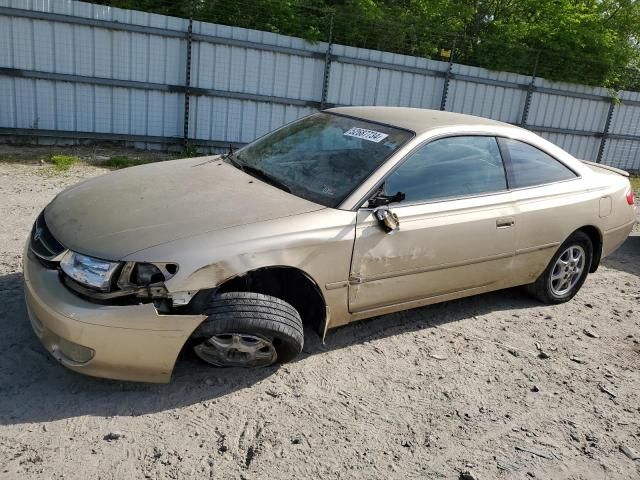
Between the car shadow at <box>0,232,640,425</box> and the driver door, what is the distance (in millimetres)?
460

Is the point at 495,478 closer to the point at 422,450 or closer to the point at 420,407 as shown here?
the point at 422,450

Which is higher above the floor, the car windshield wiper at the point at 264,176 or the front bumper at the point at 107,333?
the car windshield wiper at the point at 264,176

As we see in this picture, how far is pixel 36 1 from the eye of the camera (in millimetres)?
8469

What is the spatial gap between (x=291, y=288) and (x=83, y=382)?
4.23ft

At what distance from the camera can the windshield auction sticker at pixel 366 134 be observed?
4.04 metres

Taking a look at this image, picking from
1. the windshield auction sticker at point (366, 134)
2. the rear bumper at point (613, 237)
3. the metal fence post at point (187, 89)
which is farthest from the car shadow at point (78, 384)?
the metal fence post at point (187, 89)

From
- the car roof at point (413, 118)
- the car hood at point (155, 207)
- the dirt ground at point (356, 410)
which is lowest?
the dirt ground at point (356, 410)

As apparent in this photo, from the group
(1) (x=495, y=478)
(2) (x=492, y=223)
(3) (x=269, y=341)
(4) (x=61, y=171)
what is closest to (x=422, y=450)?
(1) (x=495, y=478)

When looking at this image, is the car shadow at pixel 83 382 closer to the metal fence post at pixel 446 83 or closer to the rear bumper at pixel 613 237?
the rear bumper at pixel 613 237

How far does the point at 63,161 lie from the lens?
8328 mm

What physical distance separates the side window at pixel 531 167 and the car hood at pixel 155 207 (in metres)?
1.78

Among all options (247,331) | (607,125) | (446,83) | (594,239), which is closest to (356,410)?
(247,331)

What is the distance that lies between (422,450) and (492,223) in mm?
1811

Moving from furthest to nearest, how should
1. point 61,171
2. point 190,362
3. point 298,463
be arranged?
point 61,171 < point 190,362 < point 298,463
